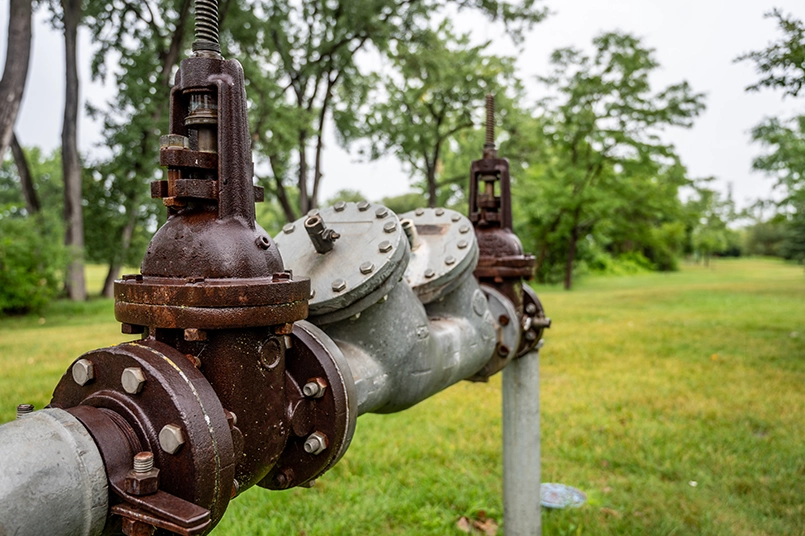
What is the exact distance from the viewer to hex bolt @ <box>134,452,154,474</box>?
0.72 m

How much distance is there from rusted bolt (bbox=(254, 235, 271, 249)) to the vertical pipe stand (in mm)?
1798

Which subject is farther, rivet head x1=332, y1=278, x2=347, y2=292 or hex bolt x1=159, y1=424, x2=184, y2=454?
rivet head x1=332, y1=278, x2=347, y2=292

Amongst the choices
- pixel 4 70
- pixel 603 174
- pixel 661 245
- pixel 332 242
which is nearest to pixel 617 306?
pixel 603 174

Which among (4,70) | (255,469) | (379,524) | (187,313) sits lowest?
(379,524)

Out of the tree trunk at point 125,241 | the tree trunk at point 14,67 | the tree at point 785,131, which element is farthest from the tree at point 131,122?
the tree at point 785,131

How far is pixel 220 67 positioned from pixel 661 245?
31.6 m

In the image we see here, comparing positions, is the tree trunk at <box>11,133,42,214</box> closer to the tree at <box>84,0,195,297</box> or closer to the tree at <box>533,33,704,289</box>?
the tree at <box>84,0,195,297</box>

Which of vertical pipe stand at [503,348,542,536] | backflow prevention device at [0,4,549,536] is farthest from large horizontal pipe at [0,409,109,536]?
vertical pipe stand at [503,348,542,536]

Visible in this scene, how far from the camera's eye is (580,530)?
2.96m

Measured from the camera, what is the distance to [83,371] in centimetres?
79

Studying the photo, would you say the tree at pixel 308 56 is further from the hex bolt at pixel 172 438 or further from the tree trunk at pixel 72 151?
the hex bolt at pixel 172 438

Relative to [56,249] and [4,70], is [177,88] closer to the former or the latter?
[4,70]

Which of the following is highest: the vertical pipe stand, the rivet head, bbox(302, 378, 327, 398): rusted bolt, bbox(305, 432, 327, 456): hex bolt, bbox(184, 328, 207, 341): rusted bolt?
the rivet head

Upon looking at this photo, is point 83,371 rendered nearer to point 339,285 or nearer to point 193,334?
point 193,334
